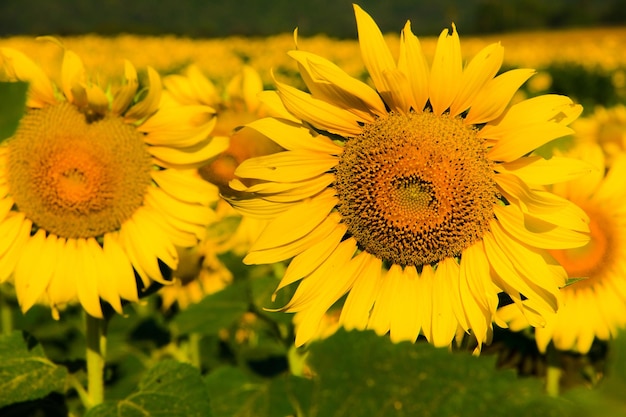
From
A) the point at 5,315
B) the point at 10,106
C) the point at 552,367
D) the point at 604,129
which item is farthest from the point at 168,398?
the point at 604,129

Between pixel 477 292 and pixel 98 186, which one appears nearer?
pixel 477 292

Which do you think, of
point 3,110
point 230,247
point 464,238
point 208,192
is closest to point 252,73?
point 230,247

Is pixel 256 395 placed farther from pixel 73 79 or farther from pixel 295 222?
pixel 73 79

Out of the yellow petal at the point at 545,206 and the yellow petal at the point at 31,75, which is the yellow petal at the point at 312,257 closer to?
the yellow petal at the point at 545,206

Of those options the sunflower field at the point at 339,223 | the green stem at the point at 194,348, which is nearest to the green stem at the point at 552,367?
the sunflower field at the point at 339,223

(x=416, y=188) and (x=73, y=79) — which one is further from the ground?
(x=73, y=79)

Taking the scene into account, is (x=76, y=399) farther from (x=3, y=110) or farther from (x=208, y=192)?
(x=3, y=110)
